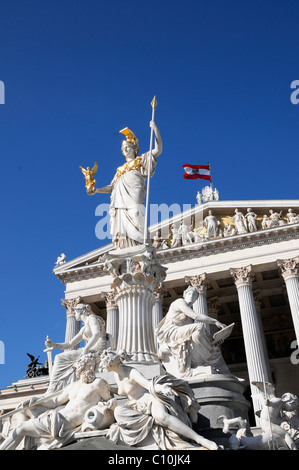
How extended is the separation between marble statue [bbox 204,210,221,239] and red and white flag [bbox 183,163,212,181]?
3.84 m

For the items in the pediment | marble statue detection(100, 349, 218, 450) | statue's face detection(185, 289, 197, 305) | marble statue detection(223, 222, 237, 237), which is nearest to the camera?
marble statue detection(100, 349, 218, 450)

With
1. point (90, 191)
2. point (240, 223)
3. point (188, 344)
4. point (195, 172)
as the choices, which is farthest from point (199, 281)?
point (188, 344)

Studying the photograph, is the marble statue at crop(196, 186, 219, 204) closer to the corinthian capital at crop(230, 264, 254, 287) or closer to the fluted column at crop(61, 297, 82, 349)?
the corinthian capital at crop(230, 264, 254, 287)

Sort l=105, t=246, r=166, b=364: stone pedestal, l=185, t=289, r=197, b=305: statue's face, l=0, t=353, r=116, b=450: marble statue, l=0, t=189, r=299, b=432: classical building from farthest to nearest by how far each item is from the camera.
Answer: l=0, t=189, r=299, b=432: classical building, l=185, t=289, r=197, b=305: statue's face, l=105, t=246, r=166, b=364: stone pedestal, l=0, t=353, r=116, b=450: marble statue

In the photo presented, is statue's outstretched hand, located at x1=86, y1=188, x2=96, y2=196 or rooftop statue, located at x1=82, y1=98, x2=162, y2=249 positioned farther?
statue's outstretched hand, located at x1=86, y1=188, x2=96, y2=196

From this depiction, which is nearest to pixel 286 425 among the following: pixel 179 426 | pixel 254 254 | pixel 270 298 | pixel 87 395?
pixel 179 426

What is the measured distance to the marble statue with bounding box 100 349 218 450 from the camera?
20.4 ft

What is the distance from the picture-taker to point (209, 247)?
3422cm

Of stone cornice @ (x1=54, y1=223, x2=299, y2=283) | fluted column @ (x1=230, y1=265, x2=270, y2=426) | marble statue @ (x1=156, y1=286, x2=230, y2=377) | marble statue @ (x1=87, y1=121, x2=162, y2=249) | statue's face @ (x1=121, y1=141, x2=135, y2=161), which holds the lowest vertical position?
marble statue @ (x1=156, y1=286, x2=230, y2=377)

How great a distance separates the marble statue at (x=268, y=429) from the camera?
6.37 meters

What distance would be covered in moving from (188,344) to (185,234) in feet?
87.6

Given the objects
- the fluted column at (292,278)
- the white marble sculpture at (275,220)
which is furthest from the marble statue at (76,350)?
the white marble sculpture at (275,220)

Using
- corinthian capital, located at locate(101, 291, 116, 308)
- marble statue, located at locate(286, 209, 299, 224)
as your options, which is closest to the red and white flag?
marble statue, located at locate(286, 209, 299, 224)
